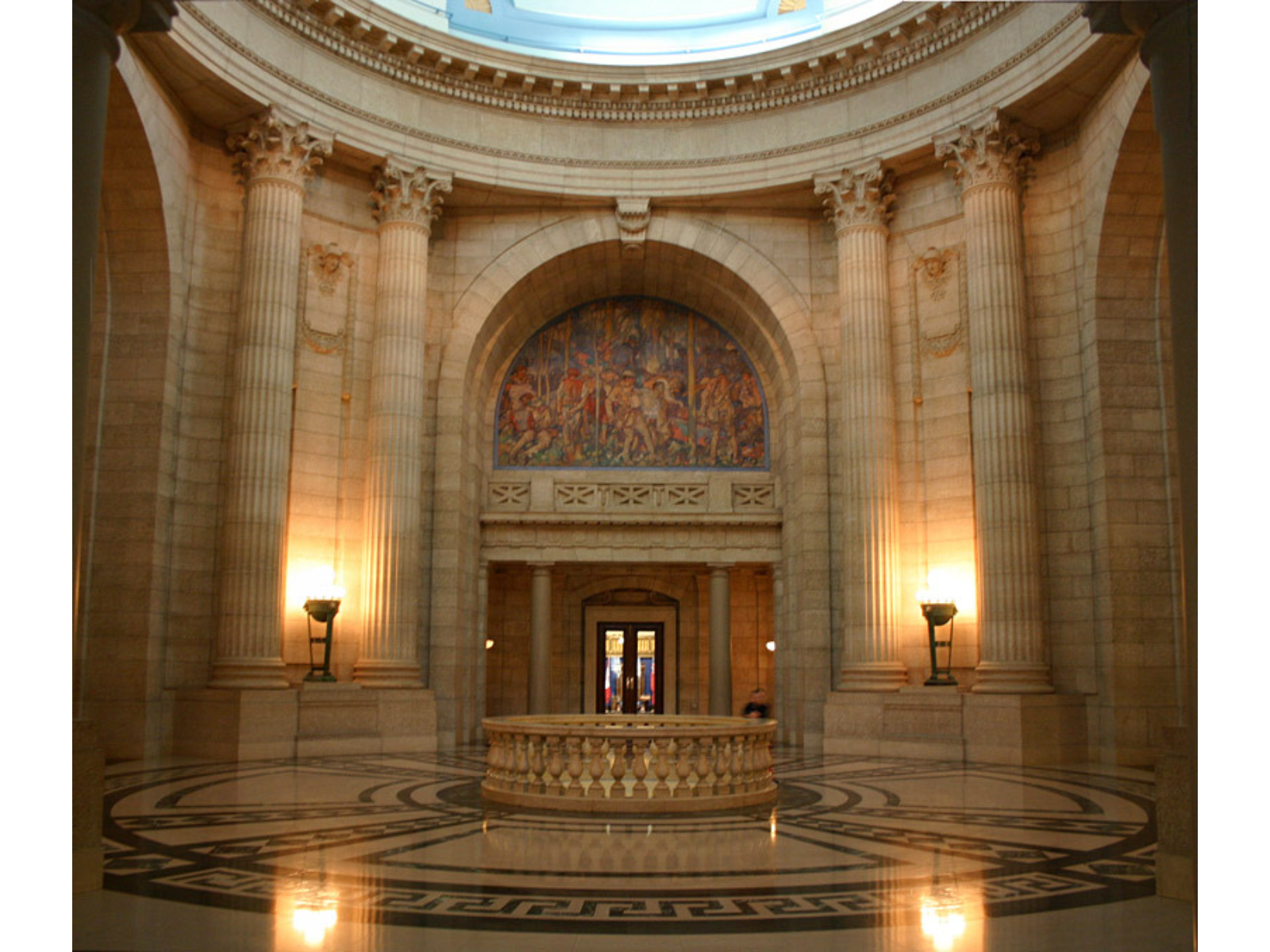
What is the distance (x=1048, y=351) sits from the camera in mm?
17438

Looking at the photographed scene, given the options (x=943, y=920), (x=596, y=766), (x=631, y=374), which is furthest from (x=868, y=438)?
(x=943, y=920)

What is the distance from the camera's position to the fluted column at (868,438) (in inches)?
708

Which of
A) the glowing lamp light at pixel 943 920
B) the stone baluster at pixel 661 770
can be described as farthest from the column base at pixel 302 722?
the glowing lamp light at pixel 943 920

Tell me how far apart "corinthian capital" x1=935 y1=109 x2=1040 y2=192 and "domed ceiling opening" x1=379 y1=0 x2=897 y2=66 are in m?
4.44

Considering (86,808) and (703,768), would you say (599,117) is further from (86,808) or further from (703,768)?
(86,808)

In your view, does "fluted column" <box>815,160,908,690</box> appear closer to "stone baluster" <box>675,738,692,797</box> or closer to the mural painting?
the mural painting

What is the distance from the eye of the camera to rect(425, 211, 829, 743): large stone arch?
19.3m

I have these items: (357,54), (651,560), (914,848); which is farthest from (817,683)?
(357,54)

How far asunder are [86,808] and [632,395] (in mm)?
16160

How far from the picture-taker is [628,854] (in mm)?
8258

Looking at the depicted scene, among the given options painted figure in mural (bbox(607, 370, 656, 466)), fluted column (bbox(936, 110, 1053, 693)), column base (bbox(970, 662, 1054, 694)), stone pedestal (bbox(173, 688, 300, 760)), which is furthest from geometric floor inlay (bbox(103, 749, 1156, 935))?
painted figure in mural (bbox(607, 370, 656, 466))

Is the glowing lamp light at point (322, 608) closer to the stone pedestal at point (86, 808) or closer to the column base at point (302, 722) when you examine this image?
the column base at point (302, 722)

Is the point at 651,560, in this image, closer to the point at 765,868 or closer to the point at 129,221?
the point at 129,221

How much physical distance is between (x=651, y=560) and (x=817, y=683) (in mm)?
4063
